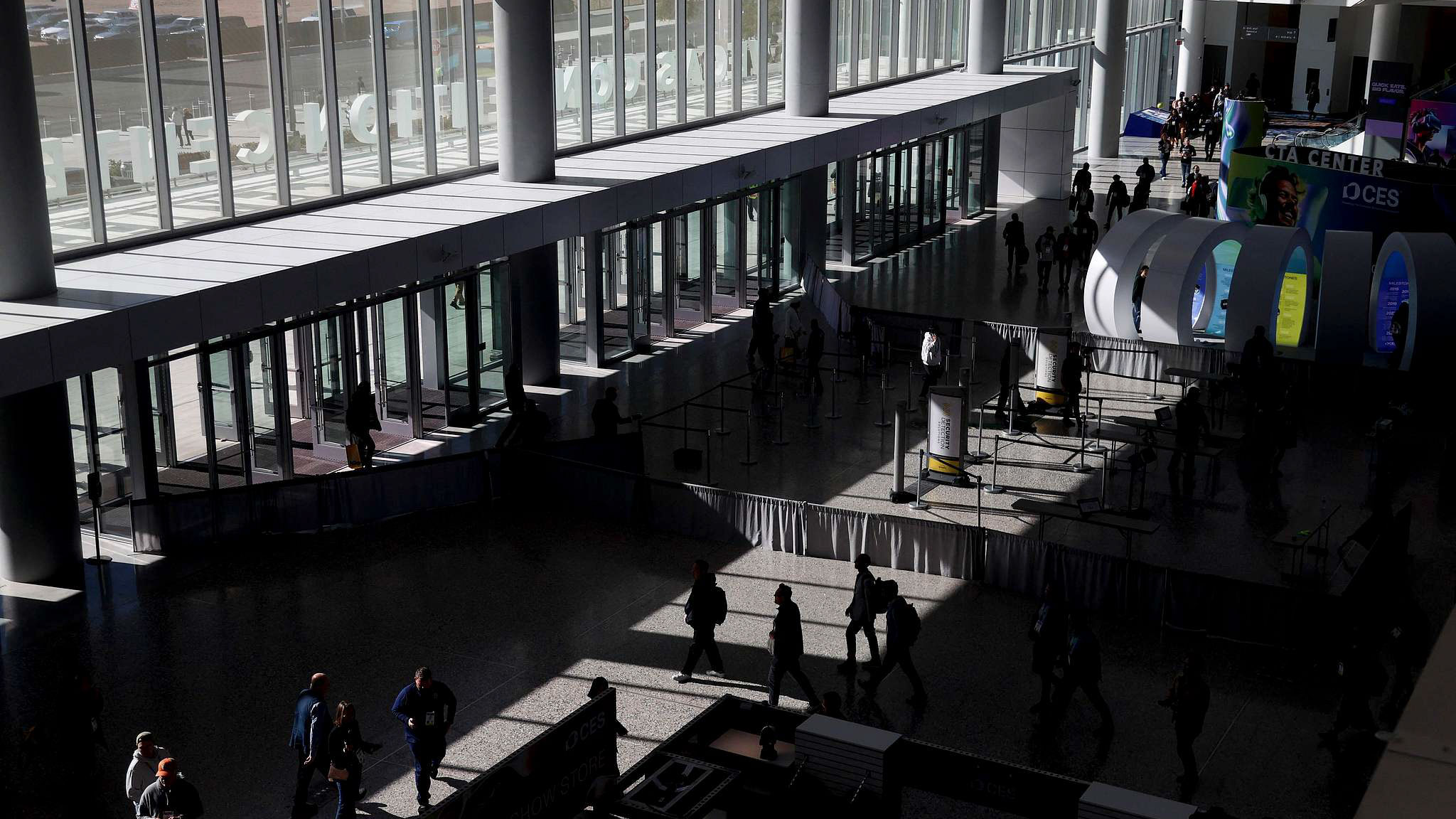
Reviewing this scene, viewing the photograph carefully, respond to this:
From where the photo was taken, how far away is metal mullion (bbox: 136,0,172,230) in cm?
1834

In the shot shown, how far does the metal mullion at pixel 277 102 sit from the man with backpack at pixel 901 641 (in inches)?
449

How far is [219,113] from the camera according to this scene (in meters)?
19.5

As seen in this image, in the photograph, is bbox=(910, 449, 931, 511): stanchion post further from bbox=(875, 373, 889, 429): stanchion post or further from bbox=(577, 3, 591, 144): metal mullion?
bbox=(577, 3, 591, 144): metal mullion

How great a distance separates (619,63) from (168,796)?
18.9m

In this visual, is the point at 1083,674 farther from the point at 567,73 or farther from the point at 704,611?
the point at 567,73

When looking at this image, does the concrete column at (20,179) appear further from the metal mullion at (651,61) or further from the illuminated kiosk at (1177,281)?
the illuminated kiosk at (1177,281)

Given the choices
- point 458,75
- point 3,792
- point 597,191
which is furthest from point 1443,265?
point 3,792

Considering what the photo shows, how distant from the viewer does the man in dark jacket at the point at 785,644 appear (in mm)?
13883

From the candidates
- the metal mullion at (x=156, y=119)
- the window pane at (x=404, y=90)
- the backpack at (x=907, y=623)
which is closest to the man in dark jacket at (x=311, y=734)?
the backpack at (x=907, y=623)

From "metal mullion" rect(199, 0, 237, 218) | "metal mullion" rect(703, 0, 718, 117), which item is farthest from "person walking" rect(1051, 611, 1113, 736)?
"metal mullion" rect(703, 0, 718, 117)

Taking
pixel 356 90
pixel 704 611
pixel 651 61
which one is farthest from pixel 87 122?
pixel 651 61

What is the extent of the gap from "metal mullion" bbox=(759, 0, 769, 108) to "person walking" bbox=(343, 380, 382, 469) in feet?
46.8

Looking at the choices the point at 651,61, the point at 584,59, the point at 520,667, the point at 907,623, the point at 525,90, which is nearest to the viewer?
the point at 907,623

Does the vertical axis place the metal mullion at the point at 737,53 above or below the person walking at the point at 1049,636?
above
